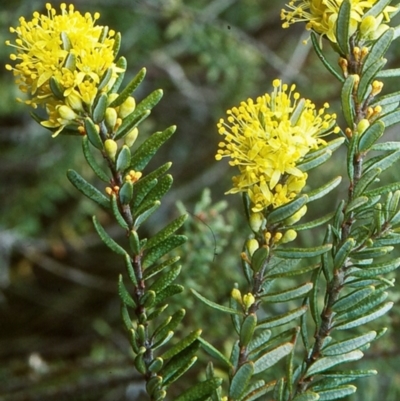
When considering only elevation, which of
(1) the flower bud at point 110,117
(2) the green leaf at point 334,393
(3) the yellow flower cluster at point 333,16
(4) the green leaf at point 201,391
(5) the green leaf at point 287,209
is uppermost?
(3) the yellow flower cluster at point 333,16

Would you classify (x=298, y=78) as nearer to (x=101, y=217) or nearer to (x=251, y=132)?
(x=101, y=217)

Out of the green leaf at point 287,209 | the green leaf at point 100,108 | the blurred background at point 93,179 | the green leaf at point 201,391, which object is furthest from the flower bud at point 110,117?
the blurred background at point 93,179

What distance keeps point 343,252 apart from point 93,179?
1.83 meters

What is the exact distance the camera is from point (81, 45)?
2.42 feet

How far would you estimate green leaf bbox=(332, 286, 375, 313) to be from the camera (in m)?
0.75

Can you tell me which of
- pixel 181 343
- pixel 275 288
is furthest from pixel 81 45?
pixel 275 288

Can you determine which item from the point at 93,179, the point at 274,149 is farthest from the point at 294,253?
the point at 93,179

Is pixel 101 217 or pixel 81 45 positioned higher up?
pixel 101 217

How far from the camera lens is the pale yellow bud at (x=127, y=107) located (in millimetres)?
748

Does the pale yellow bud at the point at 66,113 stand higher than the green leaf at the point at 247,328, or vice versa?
the pale yellow bud at the point at 66,113

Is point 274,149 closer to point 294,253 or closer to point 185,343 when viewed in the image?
point 294,253

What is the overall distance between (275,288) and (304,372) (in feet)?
2.48

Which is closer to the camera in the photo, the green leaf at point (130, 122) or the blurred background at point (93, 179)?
the green leaf at point (130, 122)

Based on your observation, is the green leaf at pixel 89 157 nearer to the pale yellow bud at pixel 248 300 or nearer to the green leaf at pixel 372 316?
the pale yellow bud at pixel 248 300
